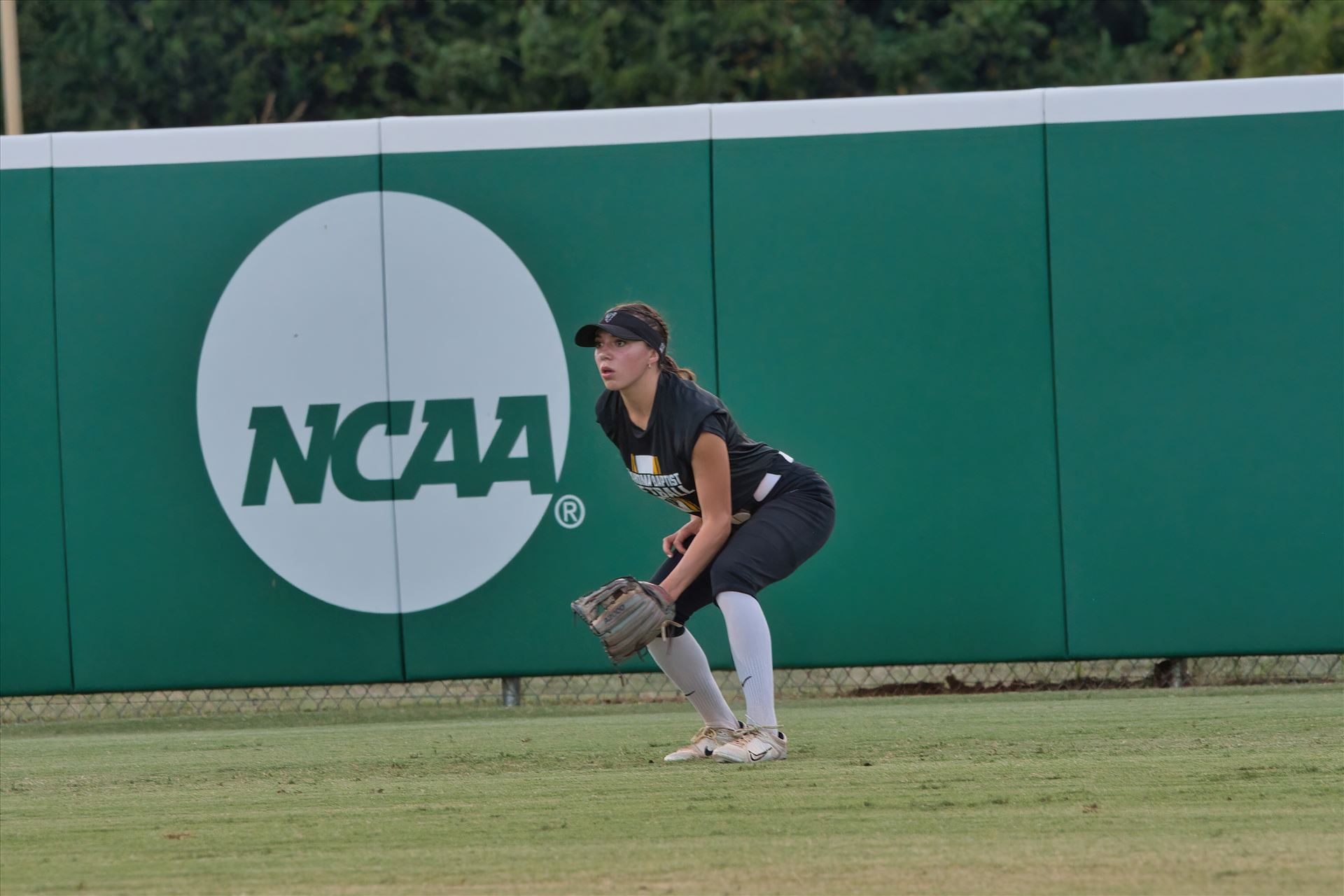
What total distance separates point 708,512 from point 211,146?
4.28m

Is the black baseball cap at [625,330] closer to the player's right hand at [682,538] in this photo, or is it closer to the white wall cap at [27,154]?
the player's right hand at [682,538]

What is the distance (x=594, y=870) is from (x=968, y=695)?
4.85 m

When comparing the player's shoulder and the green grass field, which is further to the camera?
the player's shoulder

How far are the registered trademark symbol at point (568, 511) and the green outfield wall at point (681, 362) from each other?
23 millimetres

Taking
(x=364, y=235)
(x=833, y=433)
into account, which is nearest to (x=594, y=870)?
(x=833, y=433)

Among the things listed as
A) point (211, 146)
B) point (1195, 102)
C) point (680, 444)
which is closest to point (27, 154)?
point (211, 146)

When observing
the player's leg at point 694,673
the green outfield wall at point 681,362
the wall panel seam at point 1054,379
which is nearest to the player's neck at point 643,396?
the player's leg at point 694,673

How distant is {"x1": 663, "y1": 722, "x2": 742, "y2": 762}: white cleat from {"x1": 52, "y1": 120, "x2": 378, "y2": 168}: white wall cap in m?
4.00

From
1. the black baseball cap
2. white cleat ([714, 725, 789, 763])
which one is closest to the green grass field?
white cleat ([714, 725, 789, 763])

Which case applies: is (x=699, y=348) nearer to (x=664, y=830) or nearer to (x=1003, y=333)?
(x=1003, y=333)

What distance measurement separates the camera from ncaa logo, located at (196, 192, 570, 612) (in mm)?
7742

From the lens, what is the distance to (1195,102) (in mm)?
7680

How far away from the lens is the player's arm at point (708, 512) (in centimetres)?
471

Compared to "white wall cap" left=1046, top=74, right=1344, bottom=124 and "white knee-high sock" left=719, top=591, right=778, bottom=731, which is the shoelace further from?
"white wall cap" left=1046, top=74, right=1344, bottom=124
